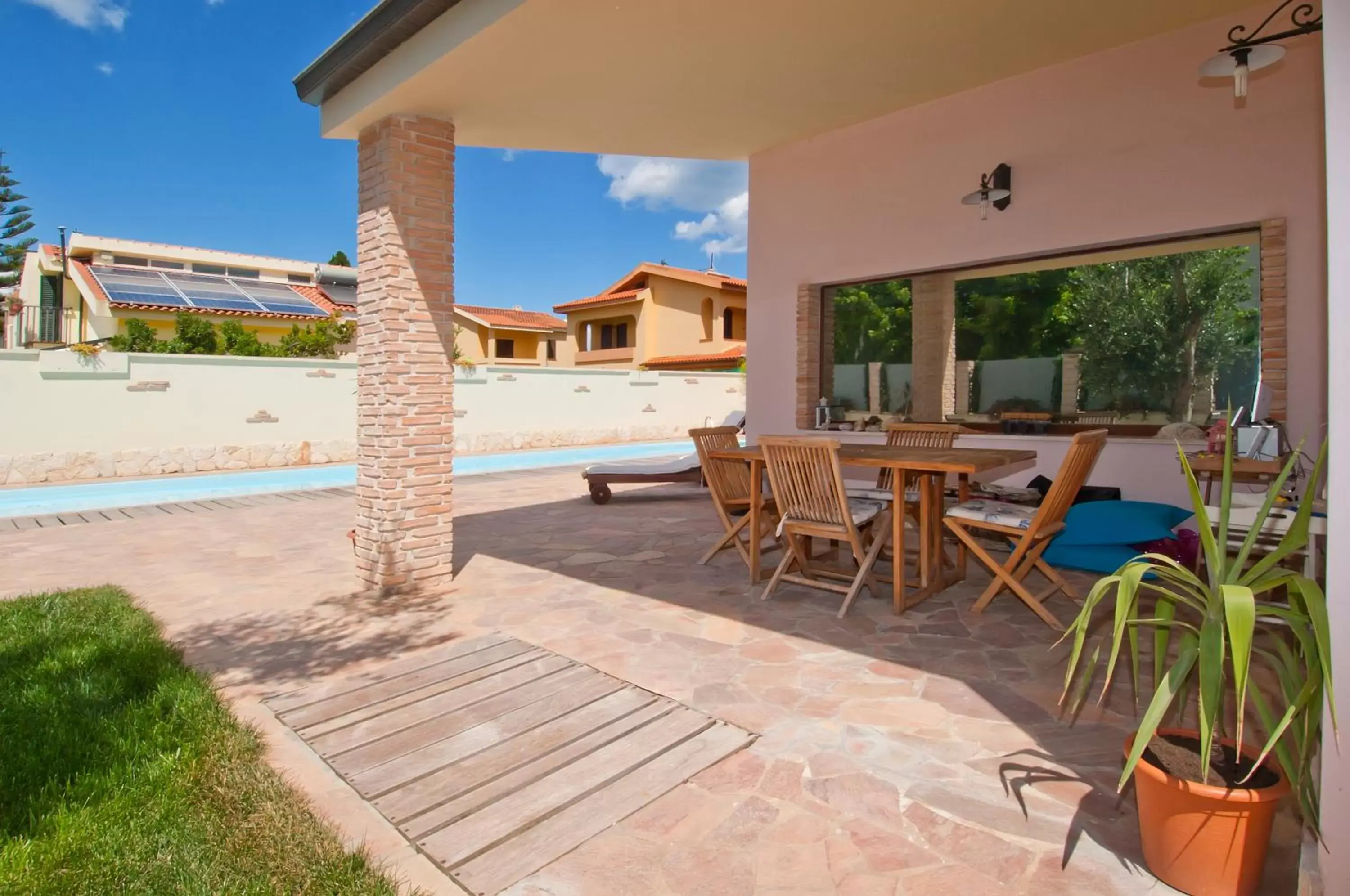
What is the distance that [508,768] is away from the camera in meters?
2.53

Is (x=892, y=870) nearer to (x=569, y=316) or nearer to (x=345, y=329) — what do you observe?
(x=345, y=329)

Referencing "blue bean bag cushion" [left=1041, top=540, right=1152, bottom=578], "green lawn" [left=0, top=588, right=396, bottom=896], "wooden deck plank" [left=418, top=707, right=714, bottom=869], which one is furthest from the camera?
"blue bean bag cushion" [left=1041, top=540, right=1152, bottom=578]

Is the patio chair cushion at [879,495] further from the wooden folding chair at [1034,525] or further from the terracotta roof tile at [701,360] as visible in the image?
the terracotta roof tile at [701,360]

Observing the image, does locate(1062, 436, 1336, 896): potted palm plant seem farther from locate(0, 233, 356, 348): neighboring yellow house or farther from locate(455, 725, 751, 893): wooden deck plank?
locate(0, 233, 356, 348): neighboring yellow house

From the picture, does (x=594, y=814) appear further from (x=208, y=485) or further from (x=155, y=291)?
(x=155, y=291)

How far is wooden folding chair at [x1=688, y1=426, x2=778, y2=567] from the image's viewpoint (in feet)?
17.8

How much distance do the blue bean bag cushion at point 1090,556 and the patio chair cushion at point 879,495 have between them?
2.99 feet

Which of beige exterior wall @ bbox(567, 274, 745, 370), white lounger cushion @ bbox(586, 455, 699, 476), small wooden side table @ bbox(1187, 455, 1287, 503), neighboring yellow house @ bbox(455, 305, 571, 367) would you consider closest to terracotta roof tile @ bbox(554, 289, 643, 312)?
beige exterior wall @ bbox(567, 274, 745, 370)

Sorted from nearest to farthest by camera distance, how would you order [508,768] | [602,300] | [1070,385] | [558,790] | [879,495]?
[558,790]
[508,768]
[879,495]
[1070,385]
[602,300]

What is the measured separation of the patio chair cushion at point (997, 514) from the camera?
4258 mm

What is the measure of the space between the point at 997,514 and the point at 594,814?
3.09 m

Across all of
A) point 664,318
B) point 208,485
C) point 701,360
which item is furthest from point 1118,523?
point 664,318

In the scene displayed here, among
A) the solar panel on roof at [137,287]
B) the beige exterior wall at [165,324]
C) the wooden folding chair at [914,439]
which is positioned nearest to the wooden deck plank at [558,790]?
the wooden folding chair at [914,439]

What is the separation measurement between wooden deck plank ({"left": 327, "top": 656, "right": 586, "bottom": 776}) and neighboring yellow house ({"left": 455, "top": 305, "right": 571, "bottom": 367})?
85.2ft
